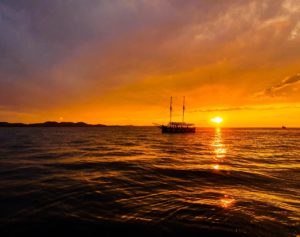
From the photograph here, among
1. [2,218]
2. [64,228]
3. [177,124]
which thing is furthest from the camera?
[177,124]

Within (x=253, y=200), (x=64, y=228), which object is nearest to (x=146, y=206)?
(x=64, y=228)

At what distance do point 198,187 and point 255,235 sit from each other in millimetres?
6230

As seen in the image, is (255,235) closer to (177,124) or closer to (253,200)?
(253,200)

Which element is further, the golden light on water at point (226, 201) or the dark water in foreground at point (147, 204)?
the golden light on water at point (226, 201)

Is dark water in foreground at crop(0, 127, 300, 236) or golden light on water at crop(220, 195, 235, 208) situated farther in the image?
golden light on water at crop(220, 195, 235, 208)

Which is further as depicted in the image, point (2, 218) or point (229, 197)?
point (229, 197)

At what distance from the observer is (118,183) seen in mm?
13578

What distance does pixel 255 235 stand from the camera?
6.72 meters

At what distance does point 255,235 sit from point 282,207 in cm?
347

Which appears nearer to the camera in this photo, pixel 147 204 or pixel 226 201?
pixel 147 204

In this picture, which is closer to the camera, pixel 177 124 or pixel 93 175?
pixel 93 175

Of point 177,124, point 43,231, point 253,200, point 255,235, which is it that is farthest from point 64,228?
point 177,124

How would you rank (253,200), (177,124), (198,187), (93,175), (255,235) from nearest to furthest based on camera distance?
1. (255,235)
2. (253,200)
3. (198,187)
4. (93,175)
5. (177,124)

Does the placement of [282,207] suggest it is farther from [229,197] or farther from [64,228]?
[64,228]
